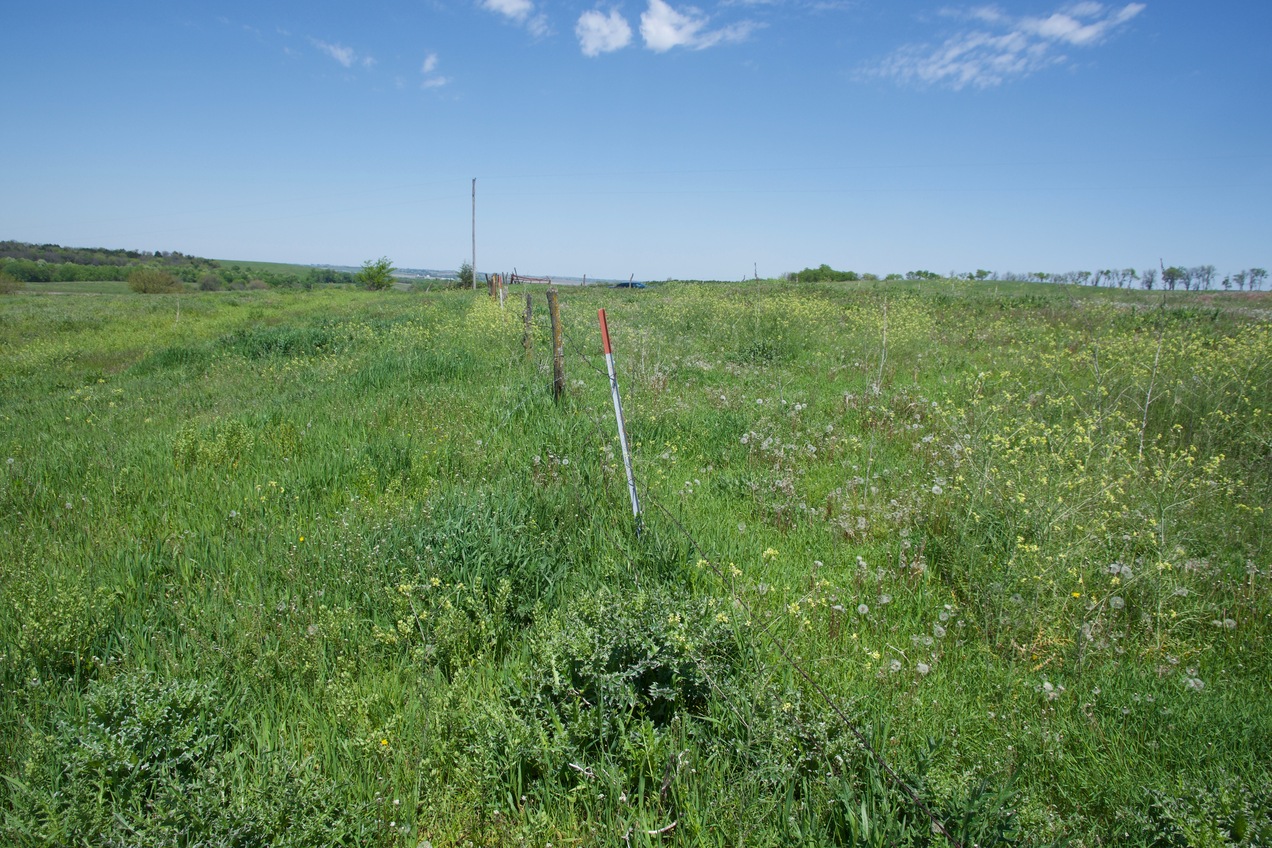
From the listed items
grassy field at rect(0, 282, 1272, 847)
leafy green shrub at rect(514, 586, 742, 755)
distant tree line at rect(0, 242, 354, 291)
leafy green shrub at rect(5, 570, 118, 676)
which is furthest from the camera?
distant tree line at rect(0, 242, 354, 291)

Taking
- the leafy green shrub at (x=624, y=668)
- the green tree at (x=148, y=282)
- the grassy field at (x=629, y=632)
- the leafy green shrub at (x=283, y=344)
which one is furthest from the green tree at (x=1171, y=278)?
the green tree at (x=148, y=282)

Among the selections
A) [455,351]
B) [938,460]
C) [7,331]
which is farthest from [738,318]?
[7,331]

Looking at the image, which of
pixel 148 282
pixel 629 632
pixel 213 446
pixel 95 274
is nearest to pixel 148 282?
pixel 148 282

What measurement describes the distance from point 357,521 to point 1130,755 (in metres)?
4.60

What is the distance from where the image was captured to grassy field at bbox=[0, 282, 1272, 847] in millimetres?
2234

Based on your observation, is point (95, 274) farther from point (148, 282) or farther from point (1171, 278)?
point (1171, 278)

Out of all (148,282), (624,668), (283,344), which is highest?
(148,282)

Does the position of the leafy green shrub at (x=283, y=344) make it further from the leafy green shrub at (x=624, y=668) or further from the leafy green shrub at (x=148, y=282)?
the leafy green shrub at (x=148, y=282)

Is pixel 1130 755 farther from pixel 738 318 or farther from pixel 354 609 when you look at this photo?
pixel 738 318

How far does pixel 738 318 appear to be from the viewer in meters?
14.7

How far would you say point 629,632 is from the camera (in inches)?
113

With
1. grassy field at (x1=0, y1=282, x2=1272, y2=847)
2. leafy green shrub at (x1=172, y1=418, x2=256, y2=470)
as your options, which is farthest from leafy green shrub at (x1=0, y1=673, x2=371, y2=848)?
leafy green shrub at (x1=172, y1=418, x2=256, y2=470)

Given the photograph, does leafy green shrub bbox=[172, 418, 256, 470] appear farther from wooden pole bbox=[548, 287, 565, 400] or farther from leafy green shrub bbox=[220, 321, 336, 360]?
leafy green shrub bbox=[220, 321, 336, 360]

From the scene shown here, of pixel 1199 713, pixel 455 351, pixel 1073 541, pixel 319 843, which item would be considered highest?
pixel 455 351
